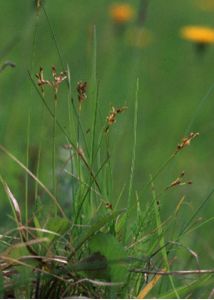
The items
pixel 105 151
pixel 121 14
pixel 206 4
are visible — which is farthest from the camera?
pixel 206 4

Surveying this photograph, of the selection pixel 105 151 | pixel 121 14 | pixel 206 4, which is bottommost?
pixel 105 151

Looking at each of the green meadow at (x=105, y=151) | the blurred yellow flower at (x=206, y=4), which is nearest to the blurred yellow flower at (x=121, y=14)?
the green meadow at (x=105, y=151)

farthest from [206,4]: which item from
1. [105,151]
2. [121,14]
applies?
[105,151]

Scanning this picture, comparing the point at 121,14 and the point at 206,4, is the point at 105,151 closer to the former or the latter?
the point at 121,14

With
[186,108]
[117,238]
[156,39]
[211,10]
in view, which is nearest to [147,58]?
[156,39]

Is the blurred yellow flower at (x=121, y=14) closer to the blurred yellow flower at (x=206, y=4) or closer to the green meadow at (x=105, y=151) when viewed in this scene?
the green meadow at (x=105, y=151)

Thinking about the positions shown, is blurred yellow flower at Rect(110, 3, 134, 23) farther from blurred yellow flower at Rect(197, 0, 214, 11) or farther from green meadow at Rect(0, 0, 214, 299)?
blurred yellow flower at Rect(197, 0, 214, 11)

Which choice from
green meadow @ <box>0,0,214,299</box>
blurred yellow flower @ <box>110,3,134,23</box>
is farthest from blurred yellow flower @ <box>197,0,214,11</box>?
blurred yellow flower @ <box>110,3,134,23</box>

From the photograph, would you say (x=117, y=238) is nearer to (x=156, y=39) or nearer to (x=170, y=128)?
(x=170, y=128)

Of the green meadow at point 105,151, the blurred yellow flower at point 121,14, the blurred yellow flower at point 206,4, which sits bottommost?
the green meadow at point 105,151
